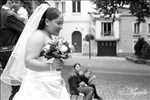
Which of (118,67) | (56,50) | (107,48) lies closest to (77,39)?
(107,48)

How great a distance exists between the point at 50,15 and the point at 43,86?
79cm

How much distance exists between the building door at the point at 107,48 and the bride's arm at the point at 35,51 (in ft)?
166

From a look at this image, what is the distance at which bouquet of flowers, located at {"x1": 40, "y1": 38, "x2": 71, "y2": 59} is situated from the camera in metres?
4.27

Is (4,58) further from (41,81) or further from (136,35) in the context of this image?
(136,35)

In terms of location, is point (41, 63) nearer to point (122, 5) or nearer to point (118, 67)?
point (122, 5)

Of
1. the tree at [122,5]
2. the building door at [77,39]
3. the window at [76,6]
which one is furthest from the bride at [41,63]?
the window at [76,6]

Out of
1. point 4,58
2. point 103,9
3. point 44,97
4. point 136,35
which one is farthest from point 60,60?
point 136,35

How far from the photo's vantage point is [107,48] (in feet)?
181

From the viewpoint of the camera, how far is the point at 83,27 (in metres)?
56.2

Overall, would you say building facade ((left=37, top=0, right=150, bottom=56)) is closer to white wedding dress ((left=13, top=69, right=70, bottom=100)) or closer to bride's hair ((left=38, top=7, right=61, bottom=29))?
white wedding dress ((left=13, top=69, right=70, bottom=100))

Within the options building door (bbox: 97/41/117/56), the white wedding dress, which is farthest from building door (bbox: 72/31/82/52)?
the white wedding dress

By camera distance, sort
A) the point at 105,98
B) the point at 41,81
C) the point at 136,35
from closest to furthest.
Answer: the point at 41,81, the point at 105,98, the point at 136,35

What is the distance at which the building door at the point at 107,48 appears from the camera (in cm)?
5472

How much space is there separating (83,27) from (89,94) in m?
47.8
